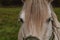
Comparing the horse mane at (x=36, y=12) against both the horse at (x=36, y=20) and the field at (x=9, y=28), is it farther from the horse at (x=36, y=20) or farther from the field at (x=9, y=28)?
the field at (x=9, y=28)

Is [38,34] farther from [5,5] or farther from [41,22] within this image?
[5,5]

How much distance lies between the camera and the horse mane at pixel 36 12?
2801mm

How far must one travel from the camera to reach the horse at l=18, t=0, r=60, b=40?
276 cm

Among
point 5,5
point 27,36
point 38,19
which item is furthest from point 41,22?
point 5,5

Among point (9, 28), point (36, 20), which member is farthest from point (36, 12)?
point (9, 28)

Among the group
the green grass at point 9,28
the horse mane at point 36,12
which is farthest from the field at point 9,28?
the horse mane at point 36,12

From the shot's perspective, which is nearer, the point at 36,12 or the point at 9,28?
the point at 36,12

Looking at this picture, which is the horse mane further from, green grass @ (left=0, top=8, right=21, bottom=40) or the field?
green grass @ (left=0, top=8, right=21, bottom=40)

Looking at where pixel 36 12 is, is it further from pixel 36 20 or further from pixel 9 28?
pixel 9 28

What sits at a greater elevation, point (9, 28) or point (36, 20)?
point (36, 20)

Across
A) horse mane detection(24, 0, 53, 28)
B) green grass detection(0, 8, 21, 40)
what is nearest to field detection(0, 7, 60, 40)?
green grass detection(0, 8, 21, 40)

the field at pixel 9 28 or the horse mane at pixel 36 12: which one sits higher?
the horse mane at pixel 36 12

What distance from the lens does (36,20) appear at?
9.18ft

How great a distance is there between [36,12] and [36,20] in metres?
0.10
